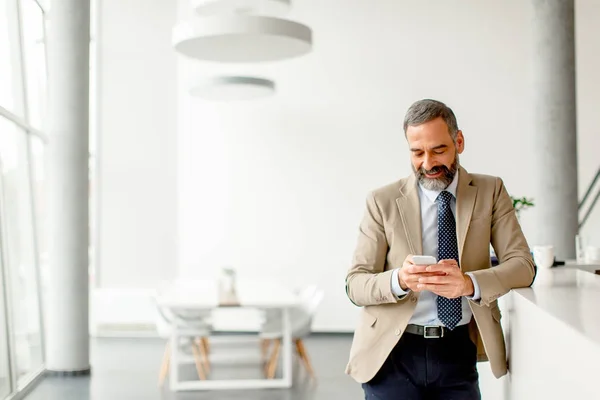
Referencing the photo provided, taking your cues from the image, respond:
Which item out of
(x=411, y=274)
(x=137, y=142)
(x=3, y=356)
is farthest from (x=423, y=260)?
(x=137, y=142)

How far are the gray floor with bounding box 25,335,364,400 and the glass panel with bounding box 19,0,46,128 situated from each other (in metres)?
2.79

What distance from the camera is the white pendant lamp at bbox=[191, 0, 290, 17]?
24.0ft

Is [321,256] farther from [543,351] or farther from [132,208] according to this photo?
[543,351]

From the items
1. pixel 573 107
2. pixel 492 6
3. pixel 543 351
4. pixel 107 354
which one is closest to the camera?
pixel 543 351

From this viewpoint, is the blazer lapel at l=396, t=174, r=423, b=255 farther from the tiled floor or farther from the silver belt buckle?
the tiled floor

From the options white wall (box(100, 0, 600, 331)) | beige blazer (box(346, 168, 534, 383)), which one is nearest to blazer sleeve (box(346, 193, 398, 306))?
beige blazer (box(346, 168, 534, 383))

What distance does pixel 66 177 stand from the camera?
29.9 feet

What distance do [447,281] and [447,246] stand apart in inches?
11.4

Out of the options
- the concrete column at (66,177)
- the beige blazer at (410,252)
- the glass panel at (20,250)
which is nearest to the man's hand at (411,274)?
the beige blazer at (410,252)

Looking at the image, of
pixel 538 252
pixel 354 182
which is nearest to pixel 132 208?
pixel 354 182

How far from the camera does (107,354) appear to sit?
10852 mm

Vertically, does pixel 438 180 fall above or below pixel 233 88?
below

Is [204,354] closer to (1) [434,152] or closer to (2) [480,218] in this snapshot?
(2) [480,218]

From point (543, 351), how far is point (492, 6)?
974 centimetres
